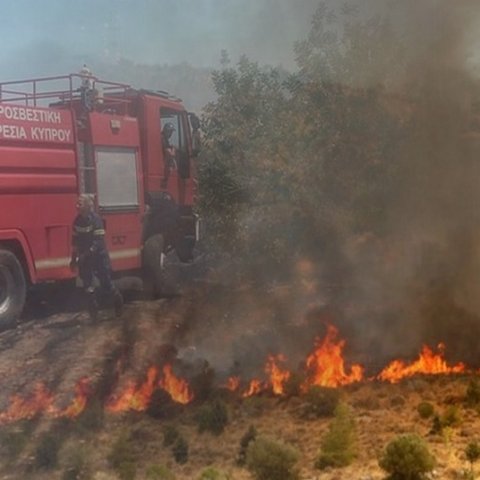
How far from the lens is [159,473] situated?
5.57 metres

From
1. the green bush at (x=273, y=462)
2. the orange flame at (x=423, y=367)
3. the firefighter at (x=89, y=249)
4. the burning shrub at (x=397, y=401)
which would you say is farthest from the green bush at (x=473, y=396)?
the firefighter at (x=89, y=249)

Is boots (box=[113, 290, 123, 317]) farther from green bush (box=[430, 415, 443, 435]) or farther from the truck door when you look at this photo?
green bush (box=[430, 415, 443, 435])

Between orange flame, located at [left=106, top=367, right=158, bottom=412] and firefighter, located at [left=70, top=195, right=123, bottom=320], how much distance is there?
3093 millimetres

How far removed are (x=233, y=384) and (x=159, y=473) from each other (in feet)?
8.05

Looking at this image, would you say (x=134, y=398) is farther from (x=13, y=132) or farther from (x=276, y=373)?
(x=13, y=132)

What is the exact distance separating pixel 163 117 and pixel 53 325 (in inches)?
170

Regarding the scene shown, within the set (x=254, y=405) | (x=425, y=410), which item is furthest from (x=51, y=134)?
(x=425, y=410)

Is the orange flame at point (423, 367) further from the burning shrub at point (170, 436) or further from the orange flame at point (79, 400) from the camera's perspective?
the orange flame at point (79, 400)

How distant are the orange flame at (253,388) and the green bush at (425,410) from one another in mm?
1689

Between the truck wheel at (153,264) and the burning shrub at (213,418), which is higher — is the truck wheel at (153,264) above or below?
above

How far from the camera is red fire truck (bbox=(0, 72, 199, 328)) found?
10141mm

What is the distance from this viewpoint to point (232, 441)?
6.53 meters

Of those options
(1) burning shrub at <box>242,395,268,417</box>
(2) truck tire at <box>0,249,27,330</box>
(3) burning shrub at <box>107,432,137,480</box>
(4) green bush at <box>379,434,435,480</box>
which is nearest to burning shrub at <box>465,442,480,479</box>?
(4) green bush at <box>379,434,435,480</box>

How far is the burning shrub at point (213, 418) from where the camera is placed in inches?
264
